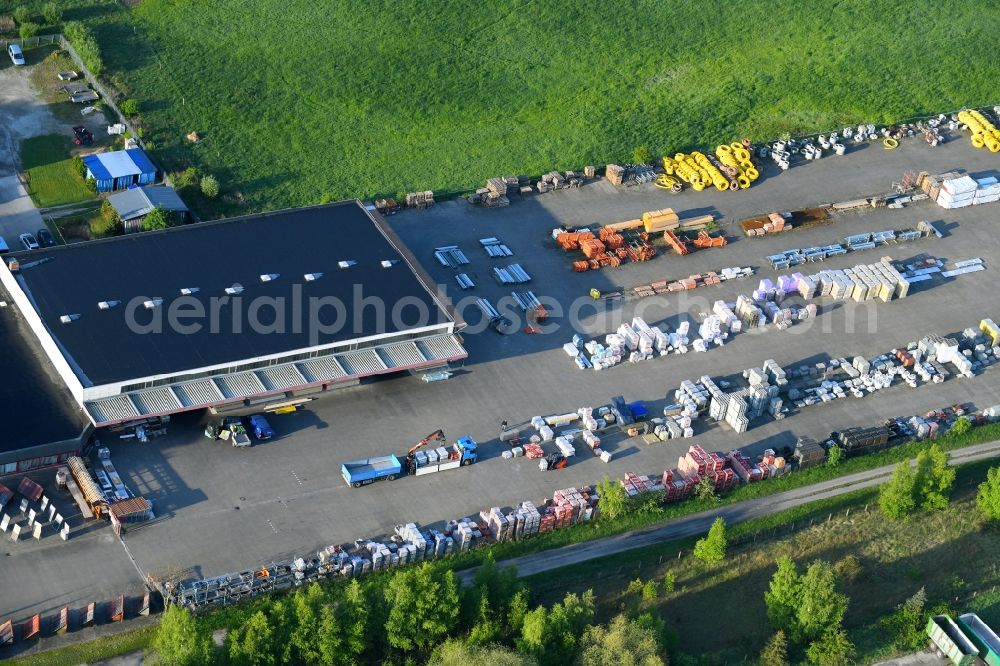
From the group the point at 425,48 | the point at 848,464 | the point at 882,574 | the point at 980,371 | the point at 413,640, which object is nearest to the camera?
the point at 413,640

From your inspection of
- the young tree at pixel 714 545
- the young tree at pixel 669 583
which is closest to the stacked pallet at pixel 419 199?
the young tree at pixel 714 545

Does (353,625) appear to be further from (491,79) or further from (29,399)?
(491,79)

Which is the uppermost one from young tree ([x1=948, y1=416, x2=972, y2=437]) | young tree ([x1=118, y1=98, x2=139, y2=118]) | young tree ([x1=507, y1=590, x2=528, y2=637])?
young tree ([x1=118, y1=98, x2=139, y2=118])

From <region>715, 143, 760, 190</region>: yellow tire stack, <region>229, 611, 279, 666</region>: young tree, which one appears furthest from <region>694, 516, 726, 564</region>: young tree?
<region>715, 143, 760, 190</region>: yellow tire stack

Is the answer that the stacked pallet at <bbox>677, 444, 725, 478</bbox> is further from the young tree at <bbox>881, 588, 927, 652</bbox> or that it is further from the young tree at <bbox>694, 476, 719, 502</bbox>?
the young tree at <bbox>881, 588, 927, 652</bbox>

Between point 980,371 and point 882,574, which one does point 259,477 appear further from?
point 980,371

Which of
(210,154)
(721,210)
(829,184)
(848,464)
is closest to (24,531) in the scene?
(210,154)
